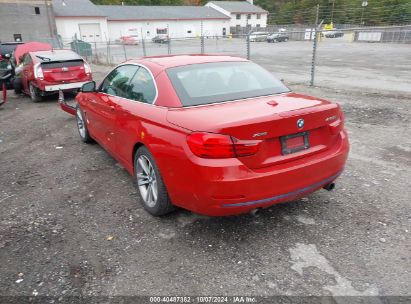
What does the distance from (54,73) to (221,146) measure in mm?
8683

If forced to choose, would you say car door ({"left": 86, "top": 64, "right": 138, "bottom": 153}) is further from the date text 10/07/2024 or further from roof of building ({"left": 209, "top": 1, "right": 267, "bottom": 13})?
roof of building ({"left": 209, "top": 1, "right": 267, "bottom": 13})

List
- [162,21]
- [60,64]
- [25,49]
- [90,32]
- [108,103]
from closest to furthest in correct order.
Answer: [108,103] → [60,64] → [25,49] → [90,32] → [162,21]

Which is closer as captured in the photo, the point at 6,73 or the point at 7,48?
the point at 6,73

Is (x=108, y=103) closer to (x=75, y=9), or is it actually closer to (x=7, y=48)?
(x=7, y=48)

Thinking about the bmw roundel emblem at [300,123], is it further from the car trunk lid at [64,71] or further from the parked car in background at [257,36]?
the parked car in background at [257,36]

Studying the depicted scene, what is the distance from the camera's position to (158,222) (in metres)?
3.66

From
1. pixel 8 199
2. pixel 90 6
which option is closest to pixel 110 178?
pixel 8 199

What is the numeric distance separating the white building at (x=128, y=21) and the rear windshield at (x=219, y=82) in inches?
1932

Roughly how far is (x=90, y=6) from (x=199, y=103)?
61.7 m

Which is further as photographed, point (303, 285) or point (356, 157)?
point (356, 157)

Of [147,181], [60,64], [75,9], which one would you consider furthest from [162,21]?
[147,181]

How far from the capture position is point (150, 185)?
3.73 meters

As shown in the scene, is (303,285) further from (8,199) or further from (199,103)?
(8,199)

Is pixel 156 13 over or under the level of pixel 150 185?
over
